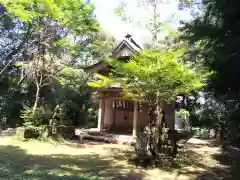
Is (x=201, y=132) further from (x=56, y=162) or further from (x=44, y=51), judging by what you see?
(x=56, y=162)

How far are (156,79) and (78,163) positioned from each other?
4.02m

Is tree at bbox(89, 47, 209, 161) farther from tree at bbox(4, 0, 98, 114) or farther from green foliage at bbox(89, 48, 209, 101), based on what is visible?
tree at bbox(4, 0, 98, 114)

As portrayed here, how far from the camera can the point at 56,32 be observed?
1144 cm

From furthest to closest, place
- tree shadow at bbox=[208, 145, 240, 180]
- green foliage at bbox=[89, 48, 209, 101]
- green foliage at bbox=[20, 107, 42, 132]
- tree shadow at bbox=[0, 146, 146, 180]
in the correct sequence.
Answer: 1. green foliage at bbox=[20, 107, 42, 132]
2. green foliage at bbox=[89, 48, 209, 101]
3. tree shadow at bbox=[208, 145, 240, 180]
4. tree shadow at bbox=[0, 146, 146, 180]

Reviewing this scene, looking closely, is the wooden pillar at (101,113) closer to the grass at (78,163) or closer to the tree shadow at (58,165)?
the grass at (78,163)

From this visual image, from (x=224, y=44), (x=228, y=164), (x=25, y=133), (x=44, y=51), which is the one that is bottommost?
(x=228, y=164)

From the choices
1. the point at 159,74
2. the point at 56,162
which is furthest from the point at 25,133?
the point at 159,74

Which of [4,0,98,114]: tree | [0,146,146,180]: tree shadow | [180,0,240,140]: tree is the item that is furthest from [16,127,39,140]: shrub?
[180,0,240,140]: tree

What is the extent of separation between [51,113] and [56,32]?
15.7 ft

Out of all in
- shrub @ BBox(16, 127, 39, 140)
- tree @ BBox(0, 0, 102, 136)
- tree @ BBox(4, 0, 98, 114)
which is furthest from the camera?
shrub @ BBox(16, 127, 39, 140)

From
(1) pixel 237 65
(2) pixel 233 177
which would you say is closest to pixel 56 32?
(1) pixel 237 65

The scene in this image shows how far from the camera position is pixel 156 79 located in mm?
9102

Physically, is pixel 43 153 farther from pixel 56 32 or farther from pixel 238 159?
pixel 238 159

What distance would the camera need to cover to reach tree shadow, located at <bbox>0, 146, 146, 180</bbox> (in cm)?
712
